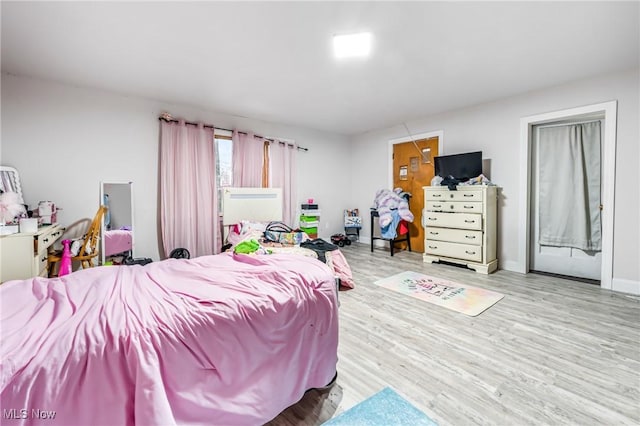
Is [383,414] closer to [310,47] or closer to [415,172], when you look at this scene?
[310,47]

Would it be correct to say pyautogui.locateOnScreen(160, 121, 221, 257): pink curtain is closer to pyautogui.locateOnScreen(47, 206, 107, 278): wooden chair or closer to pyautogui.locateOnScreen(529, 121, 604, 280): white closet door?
pyautogui.locateOnScreen(47, 206, 107, 278): wooden chair

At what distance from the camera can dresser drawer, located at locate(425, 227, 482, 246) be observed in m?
3.75

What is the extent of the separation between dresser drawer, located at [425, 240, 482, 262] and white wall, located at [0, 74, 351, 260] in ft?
12.4

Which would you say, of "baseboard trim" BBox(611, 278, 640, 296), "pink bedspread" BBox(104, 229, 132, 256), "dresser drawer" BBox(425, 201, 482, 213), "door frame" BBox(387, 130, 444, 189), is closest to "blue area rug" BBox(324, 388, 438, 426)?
"dresser drawer" BBox(425, 201, 482, 213)

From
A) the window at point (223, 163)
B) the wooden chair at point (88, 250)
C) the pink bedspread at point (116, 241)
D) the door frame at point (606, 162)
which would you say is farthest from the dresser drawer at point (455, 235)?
the wooden chair at point (88, 250)

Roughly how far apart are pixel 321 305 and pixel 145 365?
2.73 feet

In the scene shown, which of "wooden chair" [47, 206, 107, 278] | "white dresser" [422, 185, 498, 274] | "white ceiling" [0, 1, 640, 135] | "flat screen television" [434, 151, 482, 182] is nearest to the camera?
"white ceiling" [0, 1, 640, 135]

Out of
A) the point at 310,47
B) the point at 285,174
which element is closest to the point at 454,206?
the point at 285,174

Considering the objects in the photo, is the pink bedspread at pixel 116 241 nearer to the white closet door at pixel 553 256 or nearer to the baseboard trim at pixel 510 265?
the baseboard trim at pixel 510 265

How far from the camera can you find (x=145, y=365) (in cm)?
94

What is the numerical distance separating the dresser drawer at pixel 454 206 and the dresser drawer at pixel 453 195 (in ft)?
0.18

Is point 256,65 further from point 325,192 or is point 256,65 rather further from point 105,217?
point 325,192

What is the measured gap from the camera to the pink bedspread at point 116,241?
333 cm

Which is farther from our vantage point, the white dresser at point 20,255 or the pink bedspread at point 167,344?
the white dresser at point 20,255
